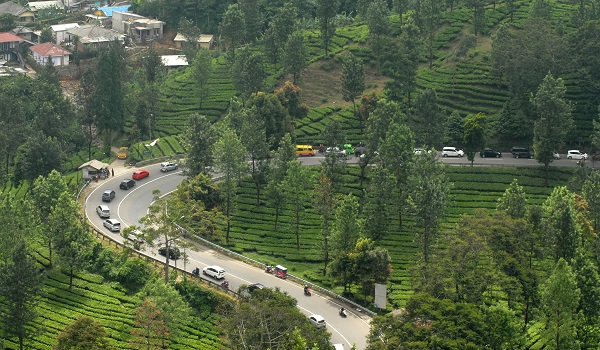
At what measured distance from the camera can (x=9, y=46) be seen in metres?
165

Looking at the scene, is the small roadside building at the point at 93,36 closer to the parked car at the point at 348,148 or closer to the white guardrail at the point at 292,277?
the parked car at the point at 348,148

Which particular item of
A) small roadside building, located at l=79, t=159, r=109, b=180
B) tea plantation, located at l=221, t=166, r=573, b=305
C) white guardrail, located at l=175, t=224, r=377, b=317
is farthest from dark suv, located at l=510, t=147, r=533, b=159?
small roadside building, located at l=79, t=159, r=109, b=180

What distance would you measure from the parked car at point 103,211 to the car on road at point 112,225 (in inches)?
88.6

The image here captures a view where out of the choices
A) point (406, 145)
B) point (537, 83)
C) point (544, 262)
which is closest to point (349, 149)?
point (406, 145)

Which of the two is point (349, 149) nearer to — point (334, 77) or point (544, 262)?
point (334, 77)

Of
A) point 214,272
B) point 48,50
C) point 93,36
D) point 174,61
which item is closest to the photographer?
point 214,272

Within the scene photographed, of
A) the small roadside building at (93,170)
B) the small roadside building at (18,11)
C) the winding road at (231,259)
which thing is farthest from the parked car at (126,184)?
the small roadside building at (18,11)

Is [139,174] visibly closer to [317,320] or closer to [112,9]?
[317,320]

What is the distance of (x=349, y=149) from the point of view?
4683 inches

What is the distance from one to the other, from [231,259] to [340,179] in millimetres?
17313

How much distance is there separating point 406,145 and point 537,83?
2346 centimetres

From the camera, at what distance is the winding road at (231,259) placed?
283 feet

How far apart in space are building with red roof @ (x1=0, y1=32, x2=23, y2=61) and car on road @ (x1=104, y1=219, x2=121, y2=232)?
73.3 meters

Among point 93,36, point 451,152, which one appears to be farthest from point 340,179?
point 93,36
